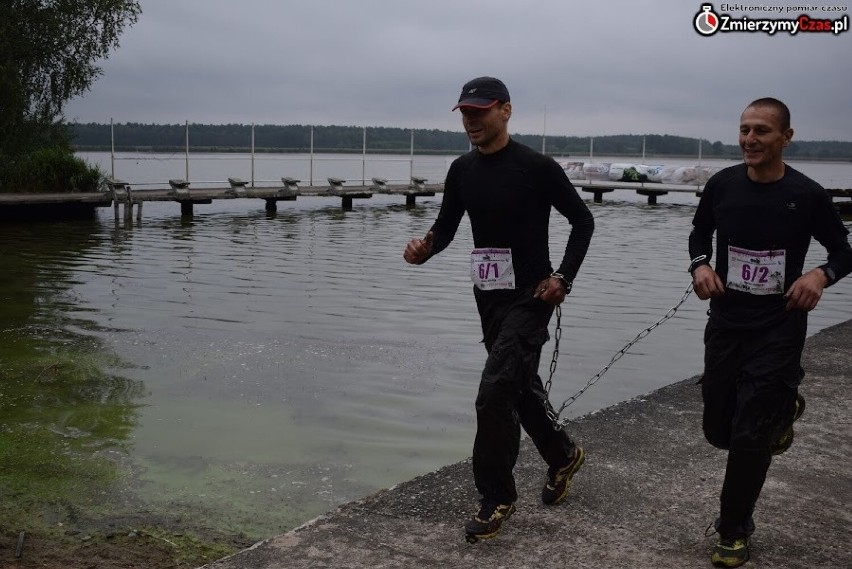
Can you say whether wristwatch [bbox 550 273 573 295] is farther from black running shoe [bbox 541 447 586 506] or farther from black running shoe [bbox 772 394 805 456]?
black running shoe [bbox 772 394 805 456]

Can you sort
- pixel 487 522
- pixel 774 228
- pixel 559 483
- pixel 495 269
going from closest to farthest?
pixel 774 228
pixel 487 522
pixel 495 269
pixel 559 483

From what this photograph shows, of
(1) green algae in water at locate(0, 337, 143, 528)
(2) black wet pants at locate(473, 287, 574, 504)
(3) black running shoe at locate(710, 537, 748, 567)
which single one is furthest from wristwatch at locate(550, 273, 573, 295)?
(1) green algae in water at locate(0, 337, 143, 528)

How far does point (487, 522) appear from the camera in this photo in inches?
154

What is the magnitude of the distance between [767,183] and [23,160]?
99.1 ft

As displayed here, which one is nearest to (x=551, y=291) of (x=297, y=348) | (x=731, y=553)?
(x=731, y=553)

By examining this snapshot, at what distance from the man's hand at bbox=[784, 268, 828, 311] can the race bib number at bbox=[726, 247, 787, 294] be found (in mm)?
72

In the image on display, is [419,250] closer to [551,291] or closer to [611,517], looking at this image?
[551,291]

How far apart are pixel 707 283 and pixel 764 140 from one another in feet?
1.97

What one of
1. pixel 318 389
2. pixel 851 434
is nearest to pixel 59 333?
pixel 318 389

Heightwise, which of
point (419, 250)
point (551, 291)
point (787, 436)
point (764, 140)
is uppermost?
point (764, 140)

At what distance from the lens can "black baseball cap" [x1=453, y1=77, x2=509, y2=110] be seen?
3994mm

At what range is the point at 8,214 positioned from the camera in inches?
1143

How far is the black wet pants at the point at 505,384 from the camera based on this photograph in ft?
13.0

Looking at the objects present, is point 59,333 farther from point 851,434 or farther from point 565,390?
point 851,434
